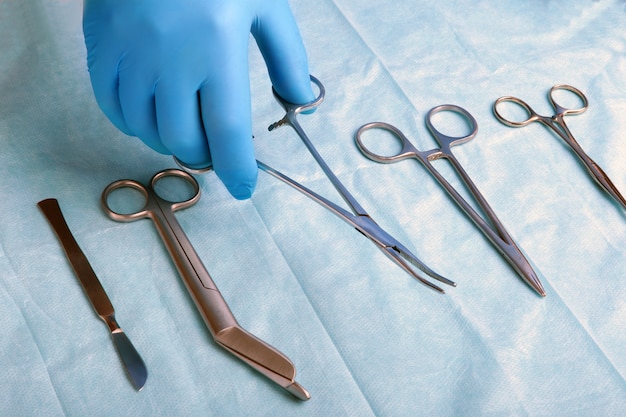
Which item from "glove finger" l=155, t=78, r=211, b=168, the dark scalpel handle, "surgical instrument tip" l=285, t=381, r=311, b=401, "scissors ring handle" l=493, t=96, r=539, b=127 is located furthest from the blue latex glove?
"scissors ring handle" l=493, t=96, r=539, b=127

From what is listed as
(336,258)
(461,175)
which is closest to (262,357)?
(336,258)

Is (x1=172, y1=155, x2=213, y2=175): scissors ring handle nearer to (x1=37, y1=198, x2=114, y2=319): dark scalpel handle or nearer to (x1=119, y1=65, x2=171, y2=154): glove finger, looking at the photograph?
(x1=119, y1=65, x2=171, y2=154): glove finger

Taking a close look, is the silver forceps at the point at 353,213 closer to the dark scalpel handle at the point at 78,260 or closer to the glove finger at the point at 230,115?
the glove finger at the point at 230,115

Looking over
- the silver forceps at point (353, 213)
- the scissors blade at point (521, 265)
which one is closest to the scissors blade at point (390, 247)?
the silver forceps at point (353, 213)

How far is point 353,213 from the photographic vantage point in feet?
2.52

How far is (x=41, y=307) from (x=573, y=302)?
0.60 meters

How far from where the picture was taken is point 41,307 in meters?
0.69

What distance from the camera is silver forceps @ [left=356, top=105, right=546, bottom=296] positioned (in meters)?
0.78

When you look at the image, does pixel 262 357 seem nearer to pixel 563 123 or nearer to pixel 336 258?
pixel 336 258

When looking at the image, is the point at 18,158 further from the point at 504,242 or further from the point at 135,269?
the point at 504,242

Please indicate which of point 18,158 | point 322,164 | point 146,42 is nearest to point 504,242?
point 322,164

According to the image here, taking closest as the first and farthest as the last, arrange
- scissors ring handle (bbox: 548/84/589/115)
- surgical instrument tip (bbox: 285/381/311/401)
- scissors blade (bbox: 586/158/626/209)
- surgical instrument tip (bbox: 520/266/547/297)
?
surgical instrument tip (bbox: 285/381/311/401) < surgical instrument tip (bbox: 520/266/547/297) < scissors blade (bbox: 586/158/626/209) < scissors ring handle (bbox: 548/84/589/115)

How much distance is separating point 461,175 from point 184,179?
36cm

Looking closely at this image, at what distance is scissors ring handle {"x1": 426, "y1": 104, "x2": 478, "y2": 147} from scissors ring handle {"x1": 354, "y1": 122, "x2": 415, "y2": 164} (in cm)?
5
